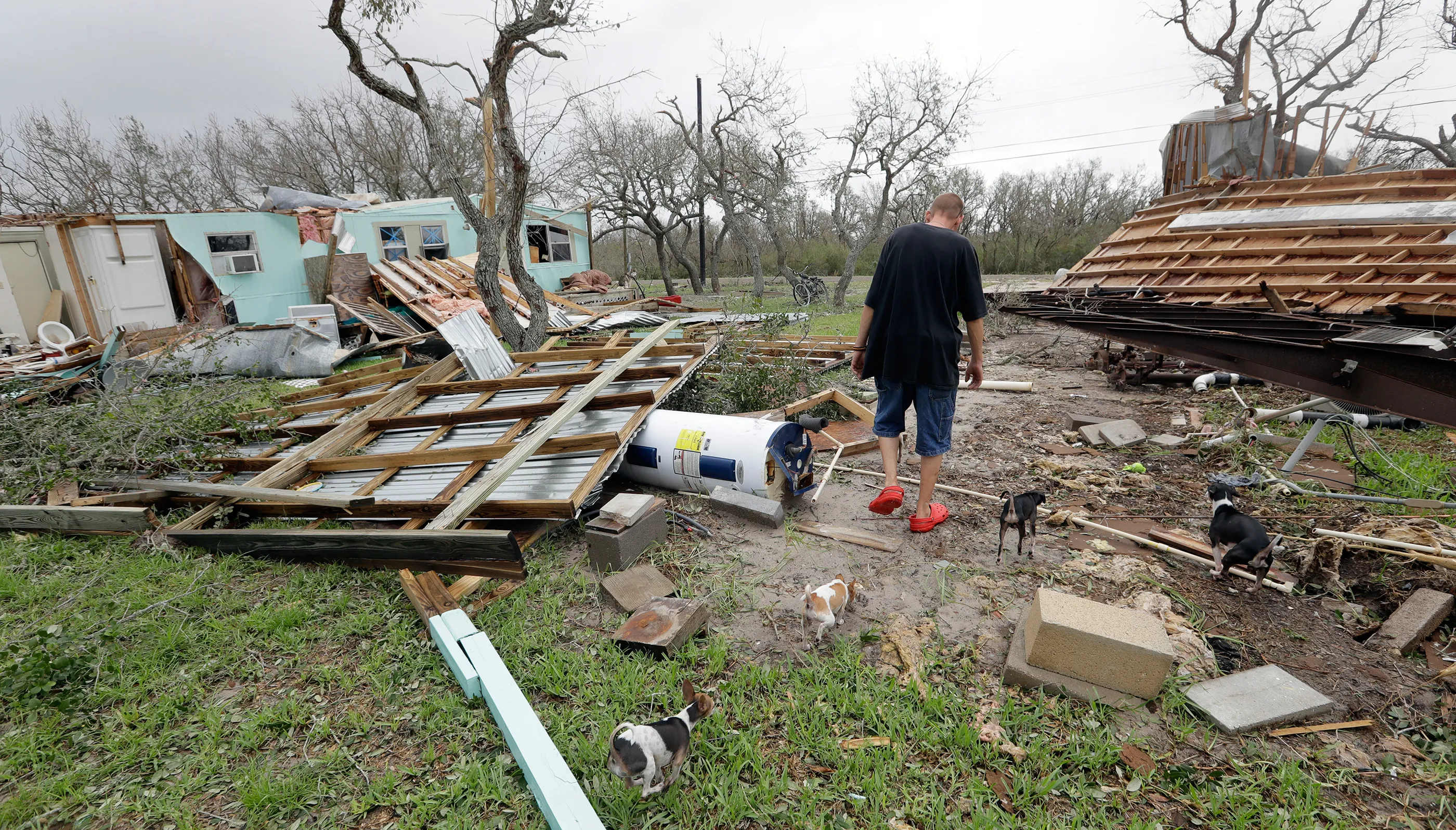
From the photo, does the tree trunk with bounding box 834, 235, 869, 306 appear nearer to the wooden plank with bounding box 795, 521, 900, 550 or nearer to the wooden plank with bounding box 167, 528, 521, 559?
the wooden plank with bounding box 795, 521, 900, 550

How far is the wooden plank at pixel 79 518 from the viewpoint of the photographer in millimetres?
3922

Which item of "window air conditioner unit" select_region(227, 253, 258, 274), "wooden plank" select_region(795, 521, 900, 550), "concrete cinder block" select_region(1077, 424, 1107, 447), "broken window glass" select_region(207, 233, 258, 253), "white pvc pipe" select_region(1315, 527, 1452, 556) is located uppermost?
"broken window glass" select_region(207, 233, 258, 253)

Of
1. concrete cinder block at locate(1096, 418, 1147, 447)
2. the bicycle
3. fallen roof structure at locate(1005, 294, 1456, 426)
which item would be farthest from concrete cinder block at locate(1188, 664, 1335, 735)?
the bicycle

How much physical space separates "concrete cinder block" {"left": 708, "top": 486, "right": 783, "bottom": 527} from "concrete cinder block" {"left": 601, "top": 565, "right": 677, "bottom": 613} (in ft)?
2.78

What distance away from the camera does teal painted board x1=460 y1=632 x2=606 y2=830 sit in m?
1.89

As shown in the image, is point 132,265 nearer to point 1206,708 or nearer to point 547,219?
point 547,219

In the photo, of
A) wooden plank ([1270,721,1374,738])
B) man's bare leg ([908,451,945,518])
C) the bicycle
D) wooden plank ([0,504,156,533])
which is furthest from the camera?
the bicycle

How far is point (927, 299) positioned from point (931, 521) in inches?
56.0

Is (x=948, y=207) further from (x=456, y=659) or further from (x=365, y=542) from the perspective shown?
(x=365, y=542)

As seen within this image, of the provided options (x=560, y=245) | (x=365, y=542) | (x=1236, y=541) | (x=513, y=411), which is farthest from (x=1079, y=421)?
(x=560, y=245)

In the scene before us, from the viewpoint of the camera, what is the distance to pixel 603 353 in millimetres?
5832

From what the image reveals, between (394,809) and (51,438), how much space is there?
16.0 ft

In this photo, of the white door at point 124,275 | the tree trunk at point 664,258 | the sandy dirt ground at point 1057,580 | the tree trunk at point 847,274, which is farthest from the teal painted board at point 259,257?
the tree trunk at point 847,274

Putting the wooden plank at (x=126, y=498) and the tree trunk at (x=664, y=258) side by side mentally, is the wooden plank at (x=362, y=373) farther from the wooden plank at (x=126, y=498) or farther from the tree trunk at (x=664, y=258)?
the tree trunk at (x=664, y=258)
